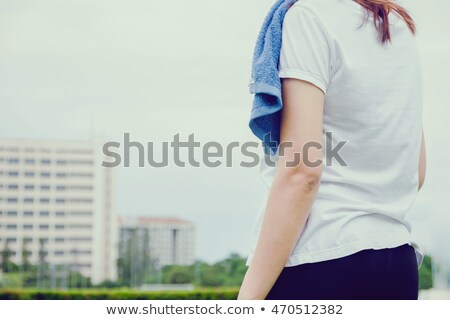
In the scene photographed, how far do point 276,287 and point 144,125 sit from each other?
126 feet

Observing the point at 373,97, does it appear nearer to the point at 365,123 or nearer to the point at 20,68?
the point at 365,123

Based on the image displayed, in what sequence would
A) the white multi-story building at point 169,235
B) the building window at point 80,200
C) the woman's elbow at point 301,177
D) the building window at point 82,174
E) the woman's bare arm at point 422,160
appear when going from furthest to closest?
the white multi-story building at point 169,235
the building window at point 80,200
the building window at point 82,174
the woman's bare arm at point 422,160
the woman's elbow at point 301,177

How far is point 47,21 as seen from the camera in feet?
87.7

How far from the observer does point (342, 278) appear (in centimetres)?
84

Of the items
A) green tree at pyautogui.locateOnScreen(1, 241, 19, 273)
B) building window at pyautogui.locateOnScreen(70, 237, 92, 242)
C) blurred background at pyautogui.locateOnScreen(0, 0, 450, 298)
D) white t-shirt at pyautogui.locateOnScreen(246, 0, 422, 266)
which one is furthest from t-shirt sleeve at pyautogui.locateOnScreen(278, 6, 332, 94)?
building window at pyautogui.locateOnScreen(70, 237, 92, 242)

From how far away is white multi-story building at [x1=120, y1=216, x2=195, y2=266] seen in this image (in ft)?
185

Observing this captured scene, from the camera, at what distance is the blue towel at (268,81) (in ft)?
2.65

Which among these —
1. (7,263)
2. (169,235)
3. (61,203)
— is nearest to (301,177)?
(7,263)

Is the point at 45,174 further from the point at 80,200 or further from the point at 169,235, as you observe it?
the point at 169,235

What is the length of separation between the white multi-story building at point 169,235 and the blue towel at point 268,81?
174 ft

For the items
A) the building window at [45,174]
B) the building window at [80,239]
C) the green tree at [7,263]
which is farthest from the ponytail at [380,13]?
the building window at [45,174]

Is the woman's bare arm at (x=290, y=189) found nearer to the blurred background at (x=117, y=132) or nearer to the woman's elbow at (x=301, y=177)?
the woman's elbow at (x=301, y=177)
